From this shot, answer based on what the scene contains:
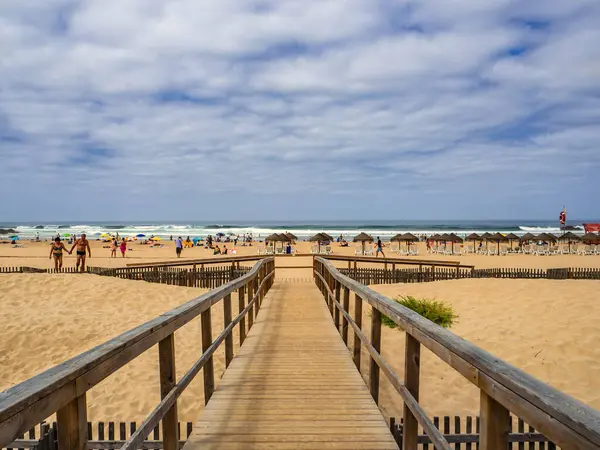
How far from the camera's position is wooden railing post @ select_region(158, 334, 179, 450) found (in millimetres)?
2586

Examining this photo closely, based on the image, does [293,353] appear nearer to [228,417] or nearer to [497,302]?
[228,417]

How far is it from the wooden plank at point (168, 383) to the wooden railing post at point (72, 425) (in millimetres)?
958

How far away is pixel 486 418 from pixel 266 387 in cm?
297

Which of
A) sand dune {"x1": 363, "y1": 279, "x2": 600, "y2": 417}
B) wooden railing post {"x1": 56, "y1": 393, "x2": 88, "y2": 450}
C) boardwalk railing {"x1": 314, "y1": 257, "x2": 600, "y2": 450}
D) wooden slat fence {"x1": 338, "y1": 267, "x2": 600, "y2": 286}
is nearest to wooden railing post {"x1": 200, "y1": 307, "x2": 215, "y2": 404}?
boardwalk railing {"x1": 314, "y1": 257, "x2": 600, "y2": 450}

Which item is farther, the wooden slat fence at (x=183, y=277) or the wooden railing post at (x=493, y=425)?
the wooden slat fence at (x=183, y=277)

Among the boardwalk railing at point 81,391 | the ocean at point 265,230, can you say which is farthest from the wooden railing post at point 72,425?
the ocean at point 265,230

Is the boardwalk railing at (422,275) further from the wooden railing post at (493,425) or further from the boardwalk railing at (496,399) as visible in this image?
the wooden railing post at (493,425)

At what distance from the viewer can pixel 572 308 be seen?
10250 millimetres

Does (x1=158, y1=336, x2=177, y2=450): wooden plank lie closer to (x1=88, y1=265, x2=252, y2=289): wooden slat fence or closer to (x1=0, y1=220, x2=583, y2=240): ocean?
(x1=88, y1=265, x2=252, y2=289): wooden slat fence

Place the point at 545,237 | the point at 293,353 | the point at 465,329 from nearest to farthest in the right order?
the point at 293,353 → the point at 465,329 → the point at 545,237

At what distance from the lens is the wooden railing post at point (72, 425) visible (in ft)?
5.03

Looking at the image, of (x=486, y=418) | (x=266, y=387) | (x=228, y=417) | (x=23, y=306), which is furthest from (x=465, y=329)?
(x=23, y=306)

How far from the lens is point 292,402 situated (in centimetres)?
392

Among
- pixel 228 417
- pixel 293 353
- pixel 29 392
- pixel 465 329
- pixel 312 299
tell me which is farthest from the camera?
pixel 312 299
